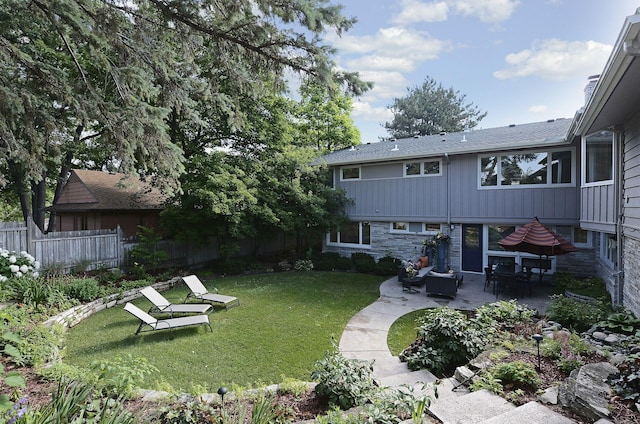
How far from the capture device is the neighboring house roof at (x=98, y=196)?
1491cm

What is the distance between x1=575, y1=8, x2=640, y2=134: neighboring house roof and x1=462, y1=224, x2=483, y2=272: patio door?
512 cm

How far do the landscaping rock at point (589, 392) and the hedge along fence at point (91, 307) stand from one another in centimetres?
804

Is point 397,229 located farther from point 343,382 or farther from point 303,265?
point 343,382

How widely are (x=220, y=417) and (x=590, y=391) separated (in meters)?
3.40

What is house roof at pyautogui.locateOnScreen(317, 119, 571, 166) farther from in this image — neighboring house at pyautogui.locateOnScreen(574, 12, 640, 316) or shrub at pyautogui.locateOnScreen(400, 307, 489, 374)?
shrub at pyautogui.locateOnScreen(400, 307, 489, 374)

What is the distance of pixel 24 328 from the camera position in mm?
5031

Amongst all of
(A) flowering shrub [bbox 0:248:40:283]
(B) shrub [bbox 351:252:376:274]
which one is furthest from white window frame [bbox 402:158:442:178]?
(A) flowering shrub [bbox 0:248:40:283]

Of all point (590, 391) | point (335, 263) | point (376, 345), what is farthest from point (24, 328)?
point (335, 263)

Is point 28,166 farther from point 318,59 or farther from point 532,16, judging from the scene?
point 532,16

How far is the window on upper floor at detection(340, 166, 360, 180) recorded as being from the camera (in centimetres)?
1384

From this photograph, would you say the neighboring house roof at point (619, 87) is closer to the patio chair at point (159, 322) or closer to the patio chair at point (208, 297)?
the patio chair at point (159, 322)

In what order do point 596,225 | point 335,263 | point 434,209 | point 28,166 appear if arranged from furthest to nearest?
point 335,263
point 434,209
point 596,225
point 28,166

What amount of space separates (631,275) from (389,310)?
15.1 ft

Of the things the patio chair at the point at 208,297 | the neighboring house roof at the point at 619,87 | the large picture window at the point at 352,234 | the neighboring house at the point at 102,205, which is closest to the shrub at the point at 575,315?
the neighboring house roof at the point at 619,87
